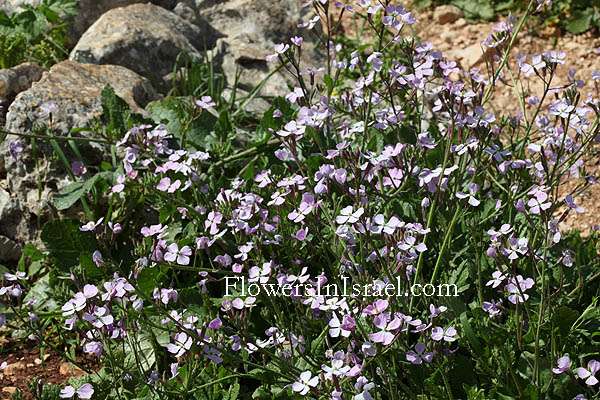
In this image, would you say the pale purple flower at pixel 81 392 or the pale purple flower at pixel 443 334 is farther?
the pale purple flower at pixel 81 392

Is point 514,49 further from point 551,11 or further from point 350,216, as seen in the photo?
point 350,216

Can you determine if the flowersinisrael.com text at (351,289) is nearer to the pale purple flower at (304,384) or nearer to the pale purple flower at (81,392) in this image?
the pale purple flower at (304,384)

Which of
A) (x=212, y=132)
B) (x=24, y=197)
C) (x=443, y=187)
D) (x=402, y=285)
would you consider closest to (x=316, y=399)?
(x=402, y=285)

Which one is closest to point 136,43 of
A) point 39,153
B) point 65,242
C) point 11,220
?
point 39,153

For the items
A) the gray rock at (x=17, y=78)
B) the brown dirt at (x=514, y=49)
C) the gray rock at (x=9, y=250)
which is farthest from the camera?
the brown dirt at (x=514, y=49)

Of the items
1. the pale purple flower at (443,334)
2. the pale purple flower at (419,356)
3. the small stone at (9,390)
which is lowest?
the small stone at (9,390)

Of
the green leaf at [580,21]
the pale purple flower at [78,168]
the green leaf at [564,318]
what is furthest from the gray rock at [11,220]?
the green leaf at [580,21]
